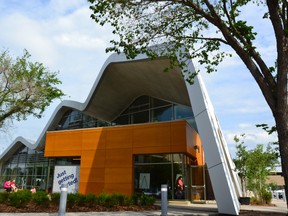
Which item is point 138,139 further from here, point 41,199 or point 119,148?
point 41,199

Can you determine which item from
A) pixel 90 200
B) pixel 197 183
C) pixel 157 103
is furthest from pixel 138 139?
pixel 90 200

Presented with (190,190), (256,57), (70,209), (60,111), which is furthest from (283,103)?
(60,111)

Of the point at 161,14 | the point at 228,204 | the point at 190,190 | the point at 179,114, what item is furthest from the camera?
the point at 179,114

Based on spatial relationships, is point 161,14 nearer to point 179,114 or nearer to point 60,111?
point 179,114

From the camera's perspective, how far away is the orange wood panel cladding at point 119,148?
806 inches

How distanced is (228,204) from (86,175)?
1293cm

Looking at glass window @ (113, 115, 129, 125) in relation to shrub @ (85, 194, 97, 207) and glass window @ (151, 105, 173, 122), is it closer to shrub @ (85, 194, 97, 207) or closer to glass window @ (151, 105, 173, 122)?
glass window @ (151, 105, 173, 122)

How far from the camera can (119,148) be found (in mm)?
22250

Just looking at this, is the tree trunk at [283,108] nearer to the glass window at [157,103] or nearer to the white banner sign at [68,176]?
the glass window at [157,103]

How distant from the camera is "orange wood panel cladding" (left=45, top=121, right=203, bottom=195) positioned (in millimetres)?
20484

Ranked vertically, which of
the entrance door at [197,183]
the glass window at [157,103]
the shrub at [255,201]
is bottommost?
the shrub at [255,201]

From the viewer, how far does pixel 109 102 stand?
1107 inches

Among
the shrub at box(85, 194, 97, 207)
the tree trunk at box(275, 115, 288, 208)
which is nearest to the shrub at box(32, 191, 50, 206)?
the shrub at box(85, 194, 97, 207)

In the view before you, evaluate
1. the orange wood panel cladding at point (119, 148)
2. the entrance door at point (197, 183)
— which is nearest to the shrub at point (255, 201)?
the entrance door at point (197, 183)
